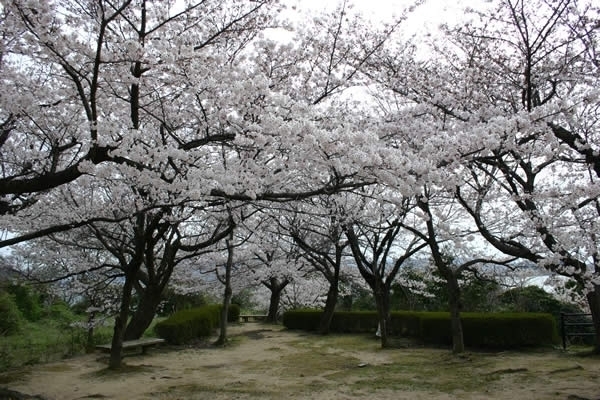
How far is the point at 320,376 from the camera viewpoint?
7.91 metres

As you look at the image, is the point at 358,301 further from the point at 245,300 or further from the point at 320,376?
the point at 320,376

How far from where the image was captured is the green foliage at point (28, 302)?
1400 centimetres

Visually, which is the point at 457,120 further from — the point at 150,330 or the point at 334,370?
the point at 150,330

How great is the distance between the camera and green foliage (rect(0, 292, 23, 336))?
11445mm

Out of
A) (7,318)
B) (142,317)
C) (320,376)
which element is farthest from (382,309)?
(7,318)

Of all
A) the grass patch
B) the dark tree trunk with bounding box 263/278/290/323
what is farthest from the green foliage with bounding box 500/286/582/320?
the grass patch

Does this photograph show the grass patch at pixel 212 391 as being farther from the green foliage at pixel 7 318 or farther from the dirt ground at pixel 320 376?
the green foliage at pixel 7 318

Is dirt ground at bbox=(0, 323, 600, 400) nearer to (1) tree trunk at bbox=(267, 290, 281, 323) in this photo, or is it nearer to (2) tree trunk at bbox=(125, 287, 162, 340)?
(2) tree trunk at bbox=(125, 287, 162, 340)

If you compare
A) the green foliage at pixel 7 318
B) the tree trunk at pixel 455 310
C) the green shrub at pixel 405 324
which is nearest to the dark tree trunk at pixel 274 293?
the green shrub at pixel 405 324

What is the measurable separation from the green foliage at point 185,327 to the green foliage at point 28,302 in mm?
4666

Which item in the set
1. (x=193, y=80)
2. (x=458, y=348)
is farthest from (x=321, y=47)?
(x=458, y=348)

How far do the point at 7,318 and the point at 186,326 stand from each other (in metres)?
4.55

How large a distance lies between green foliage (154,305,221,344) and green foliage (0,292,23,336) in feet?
11.7

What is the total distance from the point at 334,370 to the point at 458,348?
3.38 meters
